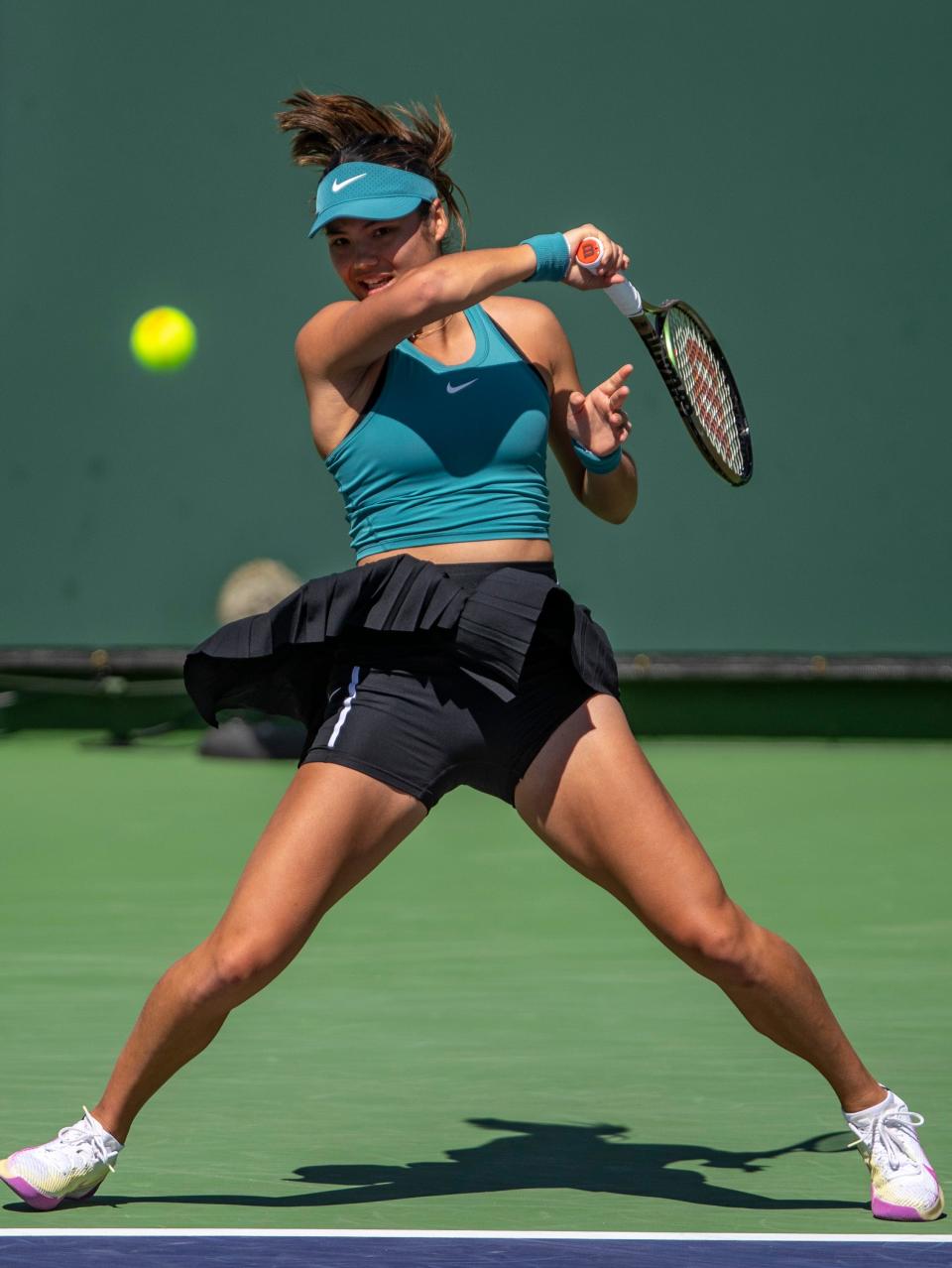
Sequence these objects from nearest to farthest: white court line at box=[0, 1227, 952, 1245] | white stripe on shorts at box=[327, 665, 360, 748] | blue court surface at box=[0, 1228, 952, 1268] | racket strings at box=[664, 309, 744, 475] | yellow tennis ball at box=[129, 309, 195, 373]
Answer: blue court surface at box=[0, 1228, 952, 1268] < white court line at box=[0, 1227, 952, 1245] < white stripe on shorts at box=[327, 665, 360, 748] < racket strings at box=[664, 309, 744, 475] < yellow tennis ball at box=[129, 309, 195, 373]

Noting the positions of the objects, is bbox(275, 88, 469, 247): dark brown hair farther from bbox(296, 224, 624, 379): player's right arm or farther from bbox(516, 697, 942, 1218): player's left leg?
bbox(516, 697, 942, 1218): player's left leg

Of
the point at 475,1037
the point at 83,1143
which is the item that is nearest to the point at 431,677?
the point at 83,1143

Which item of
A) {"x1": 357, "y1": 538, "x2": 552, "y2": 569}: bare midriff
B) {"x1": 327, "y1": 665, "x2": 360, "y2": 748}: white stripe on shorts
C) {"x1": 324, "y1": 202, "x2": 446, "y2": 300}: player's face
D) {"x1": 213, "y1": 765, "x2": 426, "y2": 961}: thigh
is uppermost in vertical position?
{"x1": 324, "y1": 202, "x2": 446, "y2": 300}: player's face

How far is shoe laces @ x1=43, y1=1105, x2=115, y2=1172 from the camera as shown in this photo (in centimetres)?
354

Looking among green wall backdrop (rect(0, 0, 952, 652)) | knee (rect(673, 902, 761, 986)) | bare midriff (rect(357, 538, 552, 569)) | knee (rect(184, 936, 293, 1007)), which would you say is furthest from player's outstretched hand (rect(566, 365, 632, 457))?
green wall backdrop (rect(0, 0, 952, 652))

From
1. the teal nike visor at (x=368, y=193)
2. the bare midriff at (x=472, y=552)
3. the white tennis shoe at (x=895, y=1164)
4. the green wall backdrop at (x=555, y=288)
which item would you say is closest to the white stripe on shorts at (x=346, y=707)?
the bare midriff at (x=472, y=552)

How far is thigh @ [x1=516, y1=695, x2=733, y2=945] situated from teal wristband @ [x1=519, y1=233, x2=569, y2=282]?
0.69 meters

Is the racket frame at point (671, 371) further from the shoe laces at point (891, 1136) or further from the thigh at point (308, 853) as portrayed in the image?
the shoe laces at point (891, 1136)

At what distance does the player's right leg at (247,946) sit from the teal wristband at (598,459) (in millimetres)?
712

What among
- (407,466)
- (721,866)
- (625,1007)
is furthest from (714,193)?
(407,466)

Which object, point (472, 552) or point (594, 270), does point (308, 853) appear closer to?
point (472, 552)

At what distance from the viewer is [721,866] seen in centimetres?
774

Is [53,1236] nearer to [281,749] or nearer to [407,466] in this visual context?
[407,466]

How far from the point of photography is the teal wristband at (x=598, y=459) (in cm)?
389
